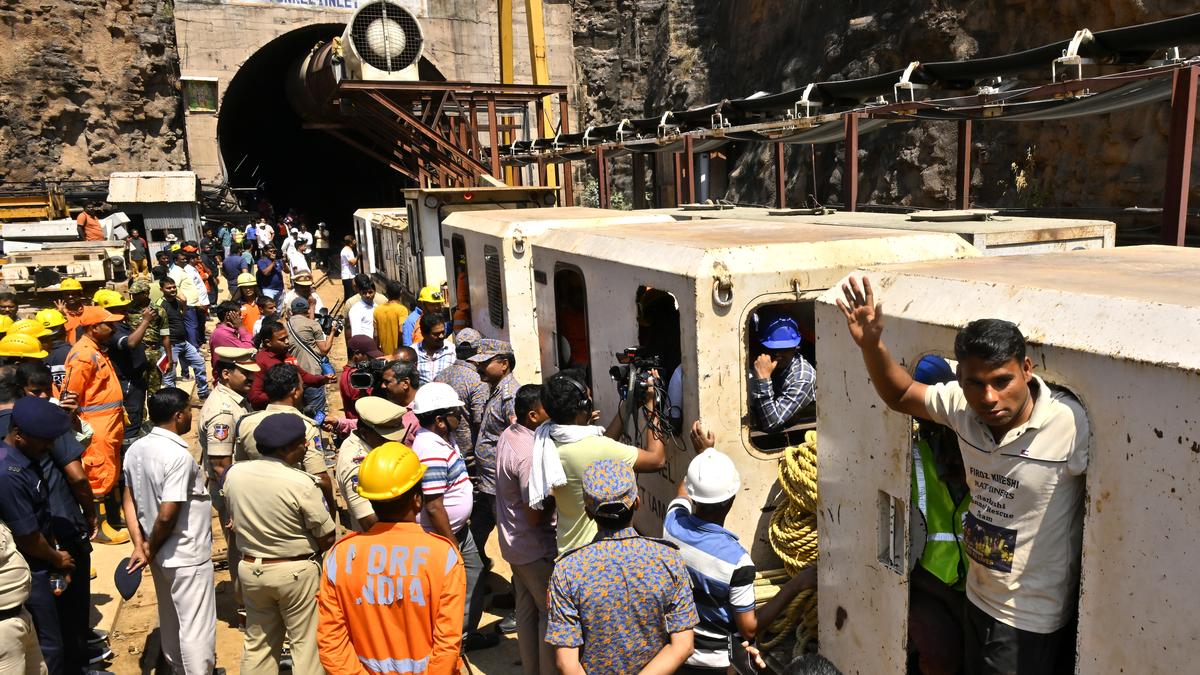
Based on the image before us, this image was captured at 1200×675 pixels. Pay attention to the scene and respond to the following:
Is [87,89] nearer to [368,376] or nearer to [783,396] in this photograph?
[368,376]

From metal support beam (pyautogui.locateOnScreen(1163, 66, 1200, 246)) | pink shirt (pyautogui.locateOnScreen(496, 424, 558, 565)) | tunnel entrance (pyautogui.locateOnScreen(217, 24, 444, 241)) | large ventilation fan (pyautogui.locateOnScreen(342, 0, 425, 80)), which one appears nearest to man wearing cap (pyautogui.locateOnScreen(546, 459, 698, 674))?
pink shirt (pyautogui.locateOnScreen(496, 424, 558, 565))

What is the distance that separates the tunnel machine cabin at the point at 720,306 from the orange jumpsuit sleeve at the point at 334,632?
75.2 inches

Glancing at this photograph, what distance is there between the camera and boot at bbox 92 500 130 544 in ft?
21.9

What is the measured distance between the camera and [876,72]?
682 inches

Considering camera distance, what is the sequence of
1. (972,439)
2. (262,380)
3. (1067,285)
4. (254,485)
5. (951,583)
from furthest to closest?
(262,380), (254,485), (951,583), (1067,285), (972,439)

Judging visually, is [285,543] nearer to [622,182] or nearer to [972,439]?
[972,439]

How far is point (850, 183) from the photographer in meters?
9.41

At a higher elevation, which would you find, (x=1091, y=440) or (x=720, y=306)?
(x=720, y=306)

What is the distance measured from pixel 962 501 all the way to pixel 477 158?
1595cm

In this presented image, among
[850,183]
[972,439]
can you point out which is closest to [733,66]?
[850,183]

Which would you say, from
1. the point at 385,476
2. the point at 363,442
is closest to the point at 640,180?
the point at 363,442

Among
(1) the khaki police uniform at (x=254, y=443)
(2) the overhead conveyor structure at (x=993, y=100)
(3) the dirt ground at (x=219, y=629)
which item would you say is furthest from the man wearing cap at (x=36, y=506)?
(2) the overhead conveyor structure at (x=993, y=100)

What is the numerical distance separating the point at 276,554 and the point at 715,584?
6.97ft

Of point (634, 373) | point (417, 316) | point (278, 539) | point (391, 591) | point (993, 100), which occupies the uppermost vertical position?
point (993, 100)
